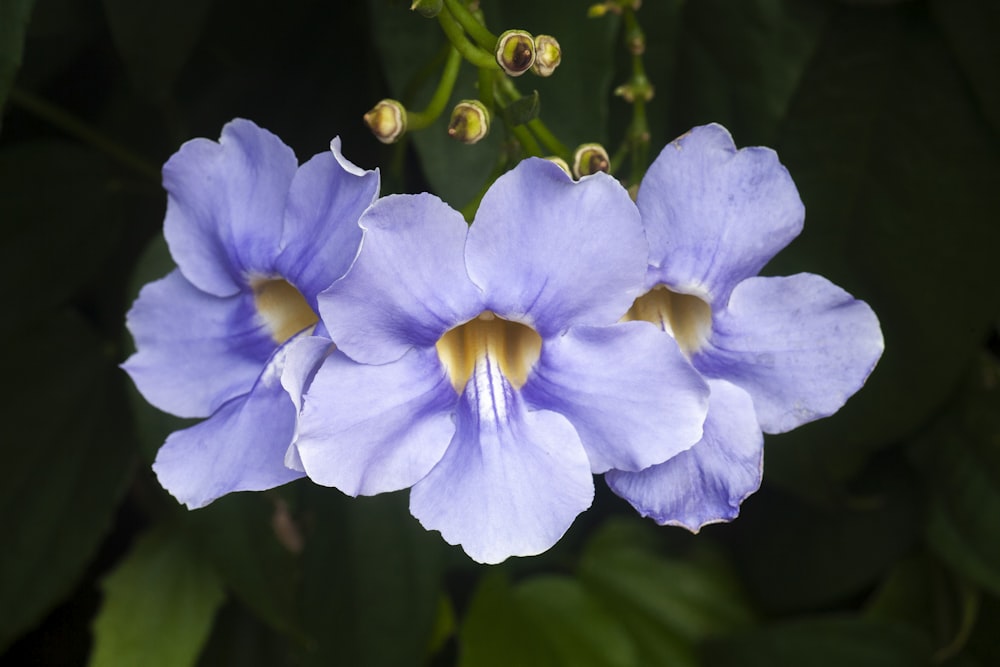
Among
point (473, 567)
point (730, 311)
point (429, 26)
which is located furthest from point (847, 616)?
point (429, 26)

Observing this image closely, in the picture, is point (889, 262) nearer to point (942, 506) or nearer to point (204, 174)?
point (942, 506)

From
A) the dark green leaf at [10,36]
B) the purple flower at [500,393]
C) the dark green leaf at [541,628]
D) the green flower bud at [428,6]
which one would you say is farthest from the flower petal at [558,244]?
the dark green leaf at [541,628]

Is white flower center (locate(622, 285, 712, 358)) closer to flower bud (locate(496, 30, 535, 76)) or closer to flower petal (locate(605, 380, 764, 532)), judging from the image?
flower petal (locate(605, 380, 764, 532))

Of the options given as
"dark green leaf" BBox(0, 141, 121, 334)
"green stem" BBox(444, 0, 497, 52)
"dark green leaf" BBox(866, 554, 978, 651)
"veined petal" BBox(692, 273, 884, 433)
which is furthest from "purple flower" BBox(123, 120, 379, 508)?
"dark green leaf" BBox(866, 554, 978, 651)

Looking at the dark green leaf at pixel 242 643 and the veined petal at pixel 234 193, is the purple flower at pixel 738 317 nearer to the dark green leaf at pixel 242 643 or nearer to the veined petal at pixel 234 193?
the veined petal at pixel 234 193

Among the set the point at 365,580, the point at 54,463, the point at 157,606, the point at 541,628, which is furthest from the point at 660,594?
the point at 54,463

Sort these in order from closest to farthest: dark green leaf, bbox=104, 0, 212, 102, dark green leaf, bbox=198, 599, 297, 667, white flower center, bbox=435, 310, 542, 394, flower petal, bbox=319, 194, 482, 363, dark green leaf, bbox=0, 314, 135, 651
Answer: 1. flower petal, bbox=319, 194, 482, 363
2. white flower center, bbox=435, 310, 542, 394
3. dark green leaf, bbox=104, 0, 212, 102
4. dark green leaf, bbox=0, 314, 135, 651
5. dark green leaf, bbox=198, 599, 297, 667

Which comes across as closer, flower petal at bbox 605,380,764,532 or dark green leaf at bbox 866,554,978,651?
flower petal at bbox 605,380,764,532
